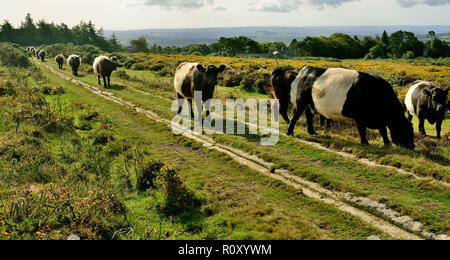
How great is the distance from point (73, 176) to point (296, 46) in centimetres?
10596

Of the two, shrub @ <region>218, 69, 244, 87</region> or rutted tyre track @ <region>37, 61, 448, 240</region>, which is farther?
shrub @ <region>218, 69, 244, 87</region>

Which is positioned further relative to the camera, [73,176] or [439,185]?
[73,176]

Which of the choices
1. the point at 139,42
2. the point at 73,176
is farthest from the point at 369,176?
the point at 139,42

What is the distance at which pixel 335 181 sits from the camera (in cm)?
703

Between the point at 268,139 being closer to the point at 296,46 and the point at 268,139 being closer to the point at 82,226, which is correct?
the point at 82,226

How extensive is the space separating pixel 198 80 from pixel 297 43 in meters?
98.8

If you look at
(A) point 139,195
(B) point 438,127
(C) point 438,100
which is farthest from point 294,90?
(B) point 438,127

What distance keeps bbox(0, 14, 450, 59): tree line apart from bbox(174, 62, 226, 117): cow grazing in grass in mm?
91897

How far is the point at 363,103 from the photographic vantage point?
28.7 ft

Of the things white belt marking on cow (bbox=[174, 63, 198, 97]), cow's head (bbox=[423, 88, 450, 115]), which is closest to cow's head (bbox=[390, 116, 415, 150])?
cow's head (bbox=[423, 88, 450, 115])

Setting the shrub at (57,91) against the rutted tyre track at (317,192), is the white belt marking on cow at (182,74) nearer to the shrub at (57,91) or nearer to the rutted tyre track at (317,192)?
the rutted tyre track at (317,192)

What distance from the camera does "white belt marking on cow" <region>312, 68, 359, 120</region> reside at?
357 inches

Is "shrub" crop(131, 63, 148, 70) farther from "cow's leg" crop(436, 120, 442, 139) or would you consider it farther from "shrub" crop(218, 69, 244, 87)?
"cow's leg" crop(436, 120, 442, 139)

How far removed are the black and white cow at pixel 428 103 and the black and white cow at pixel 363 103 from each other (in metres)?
4.84
